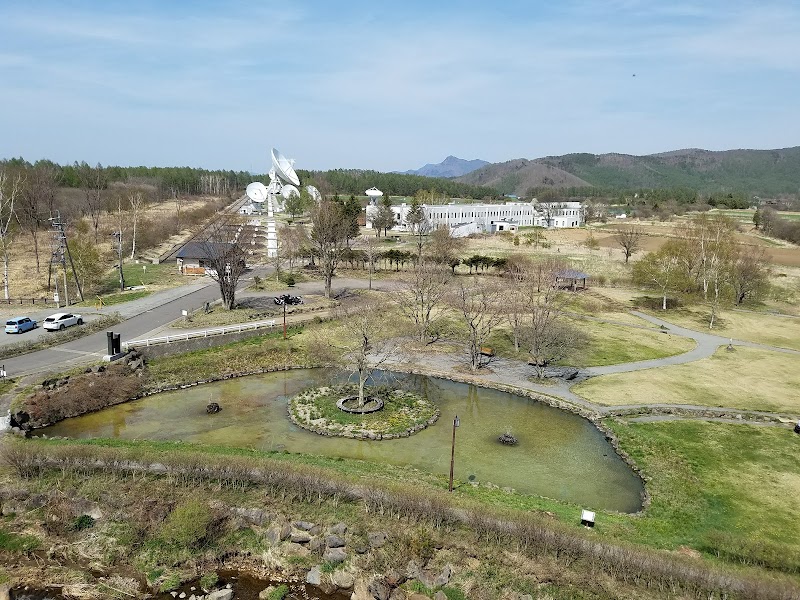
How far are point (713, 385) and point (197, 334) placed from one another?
27.7 meters

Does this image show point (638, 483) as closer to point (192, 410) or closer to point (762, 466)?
point (762, 466)

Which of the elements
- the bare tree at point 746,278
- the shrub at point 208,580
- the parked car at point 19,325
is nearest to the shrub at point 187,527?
the shrub at point 208,580

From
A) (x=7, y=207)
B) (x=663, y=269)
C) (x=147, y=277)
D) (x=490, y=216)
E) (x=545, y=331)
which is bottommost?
(x=545, y=331)

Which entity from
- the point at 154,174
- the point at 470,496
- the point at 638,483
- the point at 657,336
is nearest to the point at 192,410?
the point at 470,496

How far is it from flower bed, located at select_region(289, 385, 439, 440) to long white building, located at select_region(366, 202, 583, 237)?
56053 millimetres

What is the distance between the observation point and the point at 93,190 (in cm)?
8450

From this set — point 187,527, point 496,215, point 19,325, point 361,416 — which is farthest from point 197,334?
point 496,215

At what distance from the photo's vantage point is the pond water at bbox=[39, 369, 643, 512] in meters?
18.1

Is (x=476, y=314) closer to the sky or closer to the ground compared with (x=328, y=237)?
closer to the ground

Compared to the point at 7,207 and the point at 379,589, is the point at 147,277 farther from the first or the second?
the point at 379,589

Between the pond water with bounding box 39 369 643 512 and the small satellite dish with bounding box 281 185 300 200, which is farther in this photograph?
the small satellite dish with bounding box 281 185 300 200

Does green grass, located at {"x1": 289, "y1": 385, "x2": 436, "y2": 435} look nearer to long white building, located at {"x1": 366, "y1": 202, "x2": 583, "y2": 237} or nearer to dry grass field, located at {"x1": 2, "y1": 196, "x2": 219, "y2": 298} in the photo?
dry grass field, located at {"x1": 2, "y1": 196, "x2": 219, "y2": 298}

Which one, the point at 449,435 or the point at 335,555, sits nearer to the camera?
the point at 335,555

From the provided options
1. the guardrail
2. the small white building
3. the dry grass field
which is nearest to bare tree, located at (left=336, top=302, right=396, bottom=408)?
the guardrail
